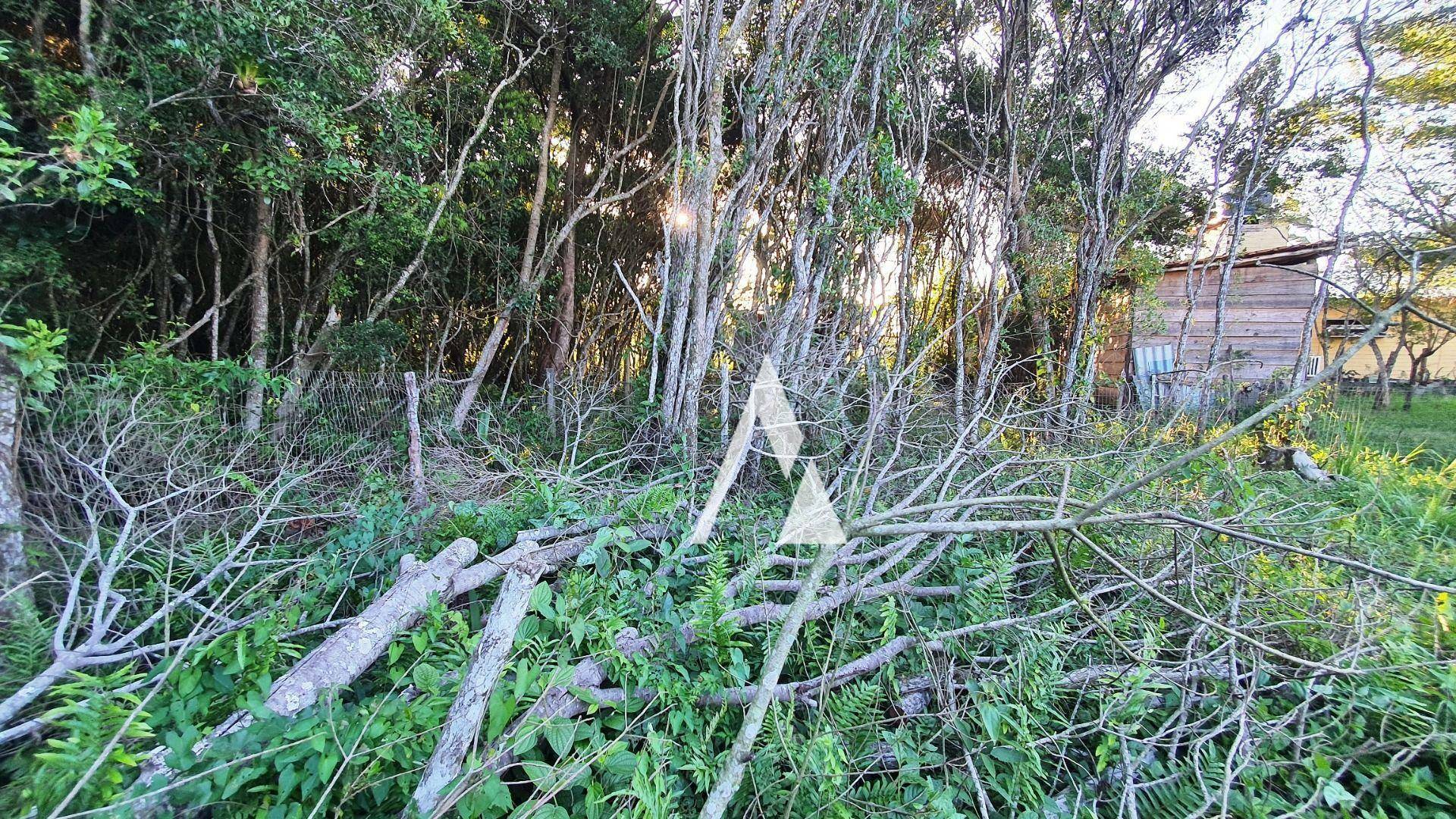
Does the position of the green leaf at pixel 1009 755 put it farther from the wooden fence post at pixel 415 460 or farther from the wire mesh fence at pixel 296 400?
the wire mesh fence at pixel 296 400

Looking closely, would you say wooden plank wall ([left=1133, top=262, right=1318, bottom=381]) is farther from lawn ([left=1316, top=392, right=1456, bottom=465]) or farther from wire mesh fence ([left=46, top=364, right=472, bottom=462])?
wire mesh fence ([left=46, top=364, right=472, bottom=462])

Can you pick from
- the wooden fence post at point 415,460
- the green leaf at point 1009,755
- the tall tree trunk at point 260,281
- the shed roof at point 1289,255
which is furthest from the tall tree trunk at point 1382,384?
the tall tree trunk at point 260,281

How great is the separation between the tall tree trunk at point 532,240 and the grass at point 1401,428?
353 inches

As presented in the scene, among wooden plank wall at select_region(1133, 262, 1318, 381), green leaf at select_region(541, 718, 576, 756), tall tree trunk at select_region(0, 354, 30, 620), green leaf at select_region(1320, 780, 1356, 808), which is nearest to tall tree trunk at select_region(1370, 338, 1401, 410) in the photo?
wooden plank wall at select_region(1133, 262, 1318, 381)

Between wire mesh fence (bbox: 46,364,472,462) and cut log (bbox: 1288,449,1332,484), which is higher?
wire mesh fence (bbox: 46,364,472,462)

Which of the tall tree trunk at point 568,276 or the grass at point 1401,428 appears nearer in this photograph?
the grass at point 1401,428

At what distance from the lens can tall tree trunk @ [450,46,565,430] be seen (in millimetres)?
6270

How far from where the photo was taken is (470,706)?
156 cm

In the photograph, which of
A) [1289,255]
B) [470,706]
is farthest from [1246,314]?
[470,706]

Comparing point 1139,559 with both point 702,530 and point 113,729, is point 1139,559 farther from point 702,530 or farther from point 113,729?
point 113,729

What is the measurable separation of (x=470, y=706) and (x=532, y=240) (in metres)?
6.25

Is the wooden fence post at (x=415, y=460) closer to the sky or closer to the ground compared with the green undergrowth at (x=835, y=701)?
closer to the sky

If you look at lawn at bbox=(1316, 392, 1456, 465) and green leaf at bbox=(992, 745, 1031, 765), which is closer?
green leaf at bbox=(992, 745, 1031, 765)

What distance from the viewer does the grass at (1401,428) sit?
5181 millimetres
